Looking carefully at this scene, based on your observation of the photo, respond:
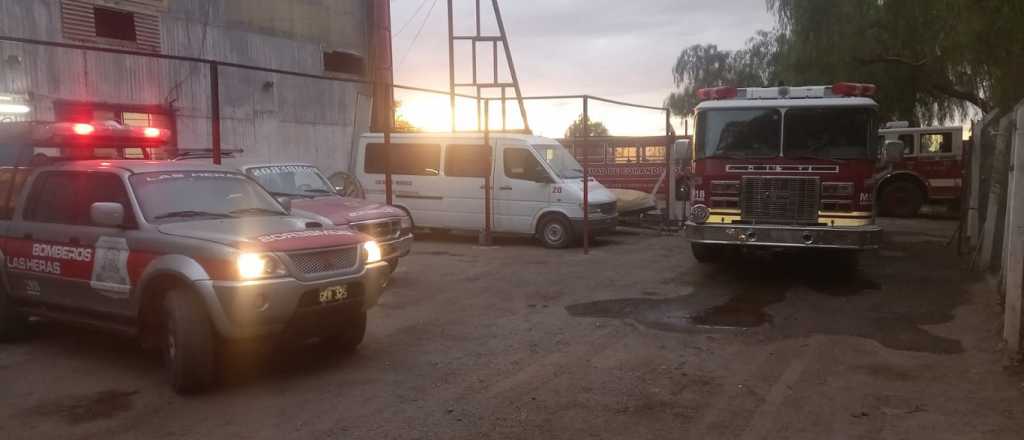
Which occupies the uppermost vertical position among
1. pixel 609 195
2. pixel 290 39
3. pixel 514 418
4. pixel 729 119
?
pixel 290 39

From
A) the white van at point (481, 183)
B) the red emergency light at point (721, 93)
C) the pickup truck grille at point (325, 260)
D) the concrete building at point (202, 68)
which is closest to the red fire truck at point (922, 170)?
the white van at point (481, 183)

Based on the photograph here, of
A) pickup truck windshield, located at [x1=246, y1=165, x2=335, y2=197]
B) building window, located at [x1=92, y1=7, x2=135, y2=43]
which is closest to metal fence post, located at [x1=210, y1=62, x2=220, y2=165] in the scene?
pickup truck windshield, located at [x1=246, y1=165, x2=335, y2=197]

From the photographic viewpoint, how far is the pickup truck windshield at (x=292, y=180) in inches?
398

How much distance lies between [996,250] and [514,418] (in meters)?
7.93

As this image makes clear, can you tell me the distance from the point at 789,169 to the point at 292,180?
21.8ft

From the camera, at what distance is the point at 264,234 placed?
573 cm

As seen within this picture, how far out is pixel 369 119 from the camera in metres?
21.8

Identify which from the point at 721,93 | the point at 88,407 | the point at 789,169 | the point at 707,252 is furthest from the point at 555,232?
the point at 88,407

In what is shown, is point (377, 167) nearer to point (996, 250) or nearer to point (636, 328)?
point (636, 328)

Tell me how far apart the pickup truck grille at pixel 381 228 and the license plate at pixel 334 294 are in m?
3.33

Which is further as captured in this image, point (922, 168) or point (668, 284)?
point (922, 168)

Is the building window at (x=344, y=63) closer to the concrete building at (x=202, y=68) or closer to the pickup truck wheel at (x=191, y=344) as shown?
the concrete building at (x=202, y=68)

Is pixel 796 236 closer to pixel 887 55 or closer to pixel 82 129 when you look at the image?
pixel 82 129

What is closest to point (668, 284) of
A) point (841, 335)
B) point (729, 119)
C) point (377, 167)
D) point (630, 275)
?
point (630, 275)
